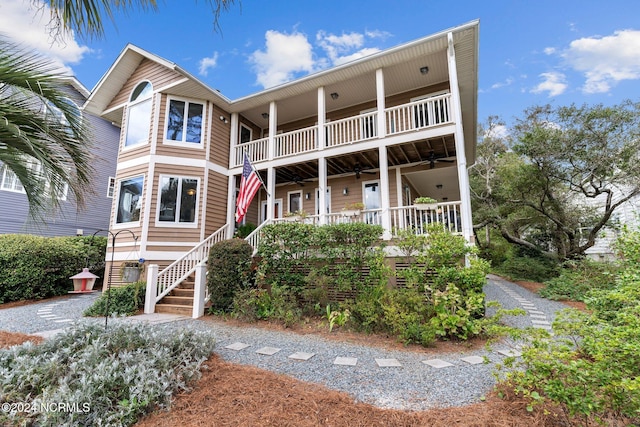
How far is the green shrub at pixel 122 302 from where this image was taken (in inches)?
288

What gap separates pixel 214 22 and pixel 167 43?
20.9ft

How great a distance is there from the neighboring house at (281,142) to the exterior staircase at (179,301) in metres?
0.21

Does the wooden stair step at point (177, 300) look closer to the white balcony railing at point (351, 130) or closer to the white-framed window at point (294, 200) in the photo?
the white-framed window at point (294, 200)

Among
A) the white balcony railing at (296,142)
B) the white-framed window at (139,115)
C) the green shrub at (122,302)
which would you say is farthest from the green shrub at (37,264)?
the white balcony railing at (296,142)

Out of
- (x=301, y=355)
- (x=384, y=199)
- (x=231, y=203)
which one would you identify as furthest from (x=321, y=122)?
(x=301, y=355)

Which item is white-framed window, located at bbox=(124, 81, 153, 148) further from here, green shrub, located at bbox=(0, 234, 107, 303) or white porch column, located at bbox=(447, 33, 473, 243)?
white porch column, located at bbox=(447, 33, 473, 243)

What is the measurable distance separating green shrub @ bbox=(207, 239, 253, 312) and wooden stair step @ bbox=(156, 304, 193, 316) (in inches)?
28.5

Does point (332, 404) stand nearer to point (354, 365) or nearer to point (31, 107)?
point (354, 365)

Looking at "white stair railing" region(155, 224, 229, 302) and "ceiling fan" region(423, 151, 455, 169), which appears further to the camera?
"ceiling fan" region(423, 151, 455, 169)

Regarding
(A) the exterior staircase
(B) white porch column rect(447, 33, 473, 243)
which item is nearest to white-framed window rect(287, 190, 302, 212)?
(A) the exterior staircase

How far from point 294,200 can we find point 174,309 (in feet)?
20.0

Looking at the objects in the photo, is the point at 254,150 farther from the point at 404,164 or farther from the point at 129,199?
the point at 404,164

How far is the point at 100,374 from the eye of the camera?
9.41ft

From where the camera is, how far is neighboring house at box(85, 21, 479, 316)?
830cm
